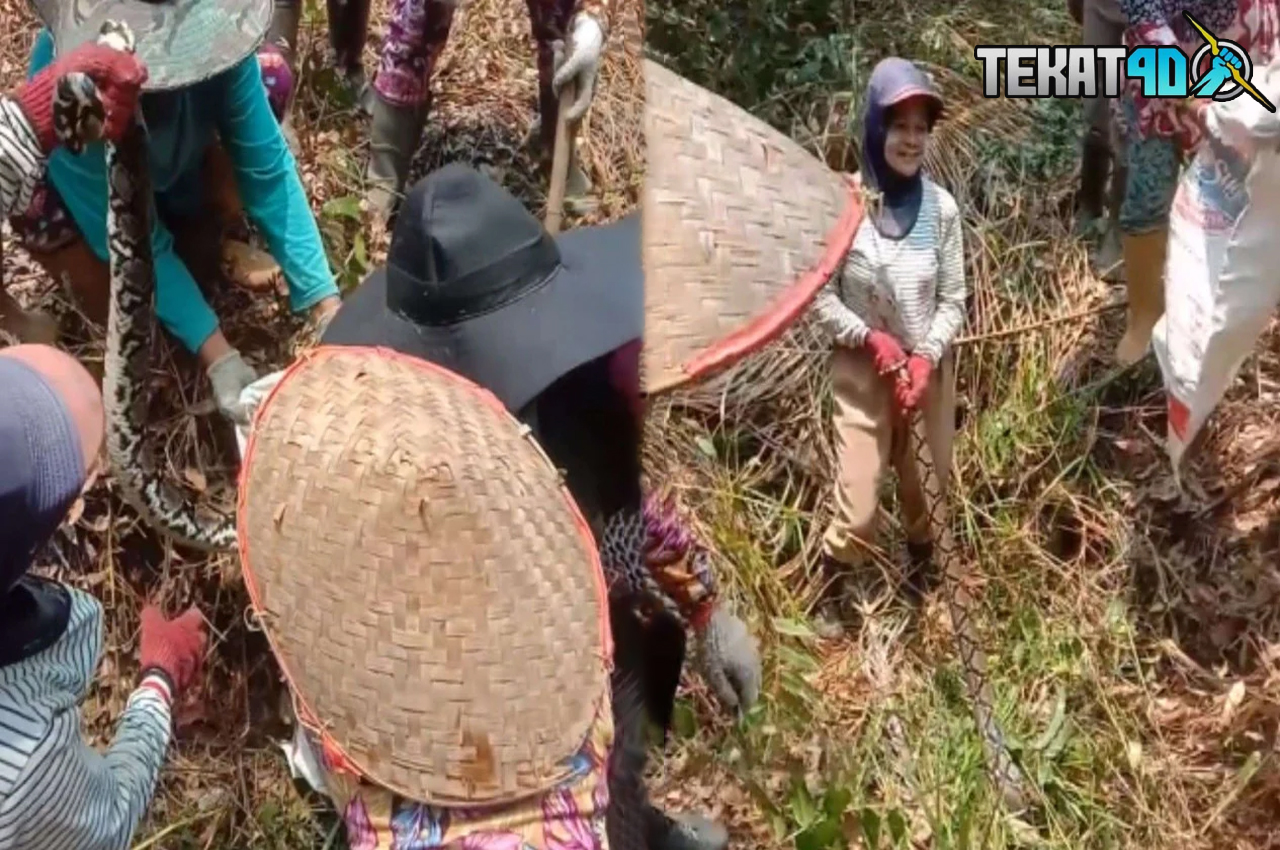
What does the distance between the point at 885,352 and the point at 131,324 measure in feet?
5.51

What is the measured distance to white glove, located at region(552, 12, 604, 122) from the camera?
3512mm

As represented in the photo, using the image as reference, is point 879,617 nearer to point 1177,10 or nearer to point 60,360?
point 1177,10

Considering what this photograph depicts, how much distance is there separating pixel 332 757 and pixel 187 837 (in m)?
1.56

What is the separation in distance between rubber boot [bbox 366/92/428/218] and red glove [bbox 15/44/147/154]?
145 cm

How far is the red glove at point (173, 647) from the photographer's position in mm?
2396

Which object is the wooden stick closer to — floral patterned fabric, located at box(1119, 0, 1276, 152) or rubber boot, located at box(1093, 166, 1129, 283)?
floral patterned fabric, located at box(1119, 0, 1276, 152)

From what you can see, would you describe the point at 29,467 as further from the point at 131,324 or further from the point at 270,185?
the point at 270,185

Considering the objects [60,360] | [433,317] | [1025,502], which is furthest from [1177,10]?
[60,360]

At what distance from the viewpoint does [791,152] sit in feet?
6.59

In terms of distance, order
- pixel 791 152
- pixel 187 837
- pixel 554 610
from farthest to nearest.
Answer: pixel 187 837 < pixel 791 152 < pixel 554 610

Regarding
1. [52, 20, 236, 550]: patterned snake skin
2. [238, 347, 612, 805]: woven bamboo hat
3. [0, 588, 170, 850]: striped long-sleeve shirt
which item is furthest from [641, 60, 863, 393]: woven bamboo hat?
[52, 20, 236, 550]: patterned snake skin

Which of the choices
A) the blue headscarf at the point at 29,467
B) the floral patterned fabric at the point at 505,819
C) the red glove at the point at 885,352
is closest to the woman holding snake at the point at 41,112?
the blue headscarf at the point at 29,467

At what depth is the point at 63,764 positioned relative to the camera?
75.2 inches

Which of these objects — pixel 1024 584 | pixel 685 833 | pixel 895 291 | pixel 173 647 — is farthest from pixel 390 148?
pixel 1024 584
